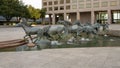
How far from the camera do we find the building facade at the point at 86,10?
81.7 meters

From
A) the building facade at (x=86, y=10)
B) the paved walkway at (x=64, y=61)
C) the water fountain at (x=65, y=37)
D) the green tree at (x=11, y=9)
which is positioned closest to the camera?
the paved walkway at (x=64, y=61)

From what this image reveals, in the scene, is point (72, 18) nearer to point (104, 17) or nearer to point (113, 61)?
point (104, 17)

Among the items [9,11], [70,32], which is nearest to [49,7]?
[9,11]

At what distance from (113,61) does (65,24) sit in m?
11.3

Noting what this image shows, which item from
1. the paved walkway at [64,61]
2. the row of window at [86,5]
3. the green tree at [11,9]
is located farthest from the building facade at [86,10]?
the paved walkway at [64,61]

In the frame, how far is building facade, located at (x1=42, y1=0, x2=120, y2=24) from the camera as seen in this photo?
81662 mm

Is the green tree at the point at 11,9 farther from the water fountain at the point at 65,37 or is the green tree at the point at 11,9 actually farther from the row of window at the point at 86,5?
the water fountain at the point at 65,37

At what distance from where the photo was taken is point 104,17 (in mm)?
87188

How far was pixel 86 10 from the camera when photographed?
8769cm

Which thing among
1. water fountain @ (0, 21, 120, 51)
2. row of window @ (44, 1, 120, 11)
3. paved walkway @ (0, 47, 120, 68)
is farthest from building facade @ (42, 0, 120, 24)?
paved walkway @ (0, 47, 120, 68)

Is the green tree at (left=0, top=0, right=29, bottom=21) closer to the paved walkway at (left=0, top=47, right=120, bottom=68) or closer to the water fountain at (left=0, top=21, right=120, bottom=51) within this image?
the water fountain at (left=0, top=21, right=120, bottom=51)

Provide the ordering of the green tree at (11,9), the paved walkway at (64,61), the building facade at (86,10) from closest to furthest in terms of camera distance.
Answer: the paved walkway at (64,61) → the green tree at (11,9) → the building facade at (86,10)

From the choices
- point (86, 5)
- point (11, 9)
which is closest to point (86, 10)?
point (86, 5)

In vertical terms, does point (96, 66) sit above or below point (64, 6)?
below
